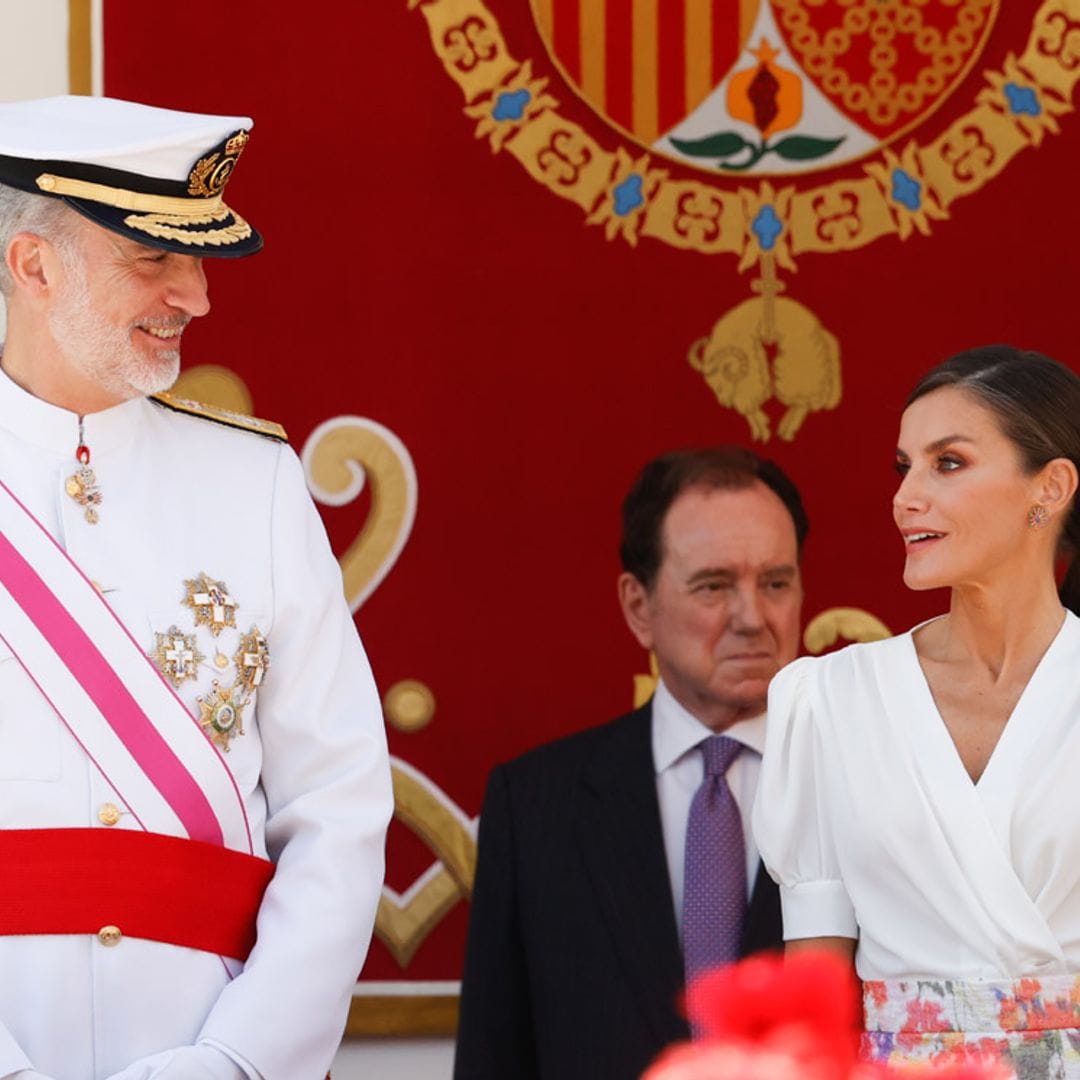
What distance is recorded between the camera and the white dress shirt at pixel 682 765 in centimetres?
302

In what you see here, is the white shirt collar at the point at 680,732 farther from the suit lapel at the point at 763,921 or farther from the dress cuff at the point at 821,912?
the dress cuff at the point at 821,912

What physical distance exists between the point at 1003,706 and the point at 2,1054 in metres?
1.12

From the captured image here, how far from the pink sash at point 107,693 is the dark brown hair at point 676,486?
1.04 metres

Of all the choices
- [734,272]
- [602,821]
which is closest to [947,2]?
[734,272]

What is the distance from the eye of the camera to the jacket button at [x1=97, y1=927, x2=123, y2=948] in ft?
7.58

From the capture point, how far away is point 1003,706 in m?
2.45

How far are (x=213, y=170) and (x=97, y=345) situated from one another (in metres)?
0.26

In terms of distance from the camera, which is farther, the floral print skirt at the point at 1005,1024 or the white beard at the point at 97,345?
the white beard at the point at 97,345

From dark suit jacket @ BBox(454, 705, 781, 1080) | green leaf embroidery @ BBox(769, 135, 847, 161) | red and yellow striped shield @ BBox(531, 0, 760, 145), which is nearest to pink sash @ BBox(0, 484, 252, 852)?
dark suit jacket @ BBox(454, 705, 781, 1080)

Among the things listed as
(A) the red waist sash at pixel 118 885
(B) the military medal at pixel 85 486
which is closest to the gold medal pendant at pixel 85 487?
(B) the military medal at pixel 85 486

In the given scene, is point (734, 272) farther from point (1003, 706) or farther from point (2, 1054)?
point (2, 1054)

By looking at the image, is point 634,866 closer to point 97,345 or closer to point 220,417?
point 220,417

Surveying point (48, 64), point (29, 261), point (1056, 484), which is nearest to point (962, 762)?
point (1056, 484)

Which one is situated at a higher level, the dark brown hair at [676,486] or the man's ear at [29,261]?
the man's ear at [29,261]
